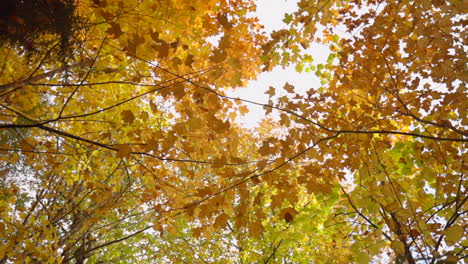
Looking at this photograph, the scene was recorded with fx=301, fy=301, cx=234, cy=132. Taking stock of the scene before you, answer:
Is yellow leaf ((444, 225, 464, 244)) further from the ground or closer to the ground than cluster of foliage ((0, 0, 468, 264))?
→ closer to the ground

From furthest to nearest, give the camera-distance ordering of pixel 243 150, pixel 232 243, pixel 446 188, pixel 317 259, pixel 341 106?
pixel 243 150, pixel 232 243, pixel 317 259, pixel 341 106, pixel 446 188

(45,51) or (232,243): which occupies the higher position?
(232,243)

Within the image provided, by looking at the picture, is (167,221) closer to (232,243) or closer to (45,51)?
(45,51)

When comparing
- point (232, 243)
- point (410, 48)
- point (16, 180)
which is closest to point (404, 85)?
point (410, 48)

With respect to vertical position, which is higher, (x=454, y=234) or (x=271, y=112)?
(x=271, y=112)

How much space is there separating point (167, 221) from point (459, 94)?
3.60 meters

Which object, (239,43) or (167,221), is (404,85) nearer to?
(239,43)

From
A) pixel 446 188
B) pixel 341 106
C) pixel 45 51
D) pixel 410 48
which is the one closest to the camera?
pixel 45 51

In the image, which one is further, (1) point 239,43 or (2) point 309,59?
(1) point 239,43

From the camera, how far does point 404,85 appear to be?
12.6 feet

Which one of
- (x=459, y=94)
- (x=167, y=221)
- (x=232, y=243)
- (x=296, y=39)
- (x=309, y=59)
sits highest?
(x=309, y=59)

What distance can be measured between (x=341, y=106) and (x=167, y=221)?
2821 millimetres

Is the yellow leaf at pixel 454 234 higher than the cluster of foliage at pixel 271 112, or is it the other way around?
the cluster of foliage at pixel 271 112

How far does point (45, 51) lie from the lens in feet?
7.30
